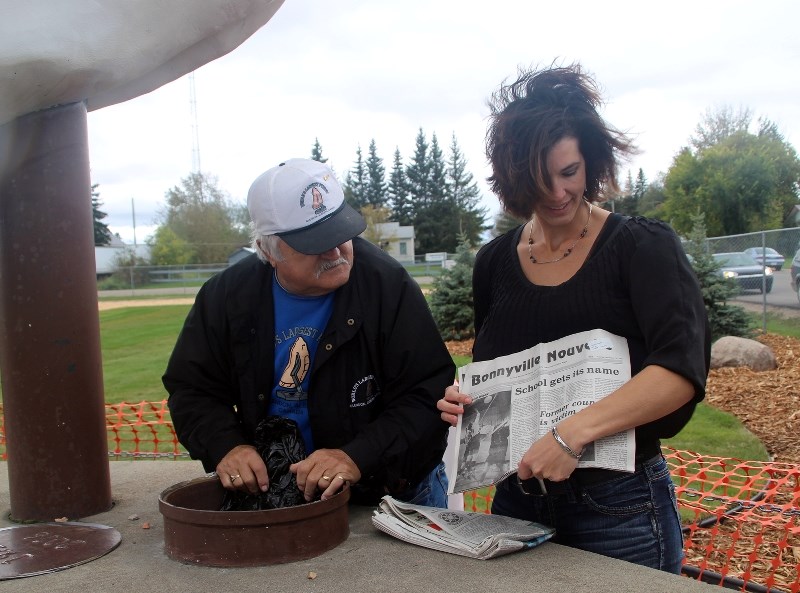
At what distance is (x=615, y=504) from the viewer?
83.1 inches

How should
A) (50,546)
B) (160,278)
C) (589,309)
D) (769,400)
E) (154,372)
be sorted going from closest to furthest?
(589,309), (50,546), (769,400), (154,372), (160,278)

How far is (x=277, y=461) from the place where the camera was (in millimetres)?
2439

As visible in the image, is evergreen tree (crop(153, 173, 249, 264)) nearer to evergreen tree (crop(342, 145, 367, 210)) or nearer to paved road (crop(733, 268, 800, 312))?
evergreen tree (crop(342, 145, 367, 210))

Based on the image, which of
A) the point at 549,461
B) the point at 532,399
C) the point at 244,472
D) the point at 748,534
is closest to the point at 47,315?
the point at 244,472

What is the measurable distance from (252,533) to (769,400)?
24.7ft

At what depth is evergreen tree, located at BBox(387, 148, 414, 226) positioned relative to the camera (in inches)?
2709

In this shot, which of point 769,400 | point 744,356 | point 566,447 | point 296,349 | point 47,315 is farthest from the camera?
point 744,356

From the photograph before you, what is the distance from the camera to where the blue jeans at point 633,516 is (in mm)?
2102

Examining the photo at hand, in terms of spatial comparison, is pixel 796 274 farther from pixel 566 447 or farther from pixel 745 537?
pixel 566 447

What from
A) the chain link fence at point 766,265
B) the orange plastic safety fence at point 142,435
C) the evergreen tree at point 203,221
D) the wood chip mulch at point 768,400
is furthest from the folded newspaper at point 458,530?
the evergreen tree at point 203,221

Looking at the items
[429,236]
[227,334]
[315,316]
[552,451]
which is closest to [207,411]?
[227,334]

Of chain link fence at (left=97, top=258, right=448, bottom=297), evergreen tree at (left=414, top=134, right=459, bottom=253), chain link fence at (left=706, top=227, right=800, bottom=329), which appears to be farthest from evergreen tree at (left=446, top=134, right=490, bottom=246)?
chain link fence at (left=706, top=227, right=800, bottom=329)

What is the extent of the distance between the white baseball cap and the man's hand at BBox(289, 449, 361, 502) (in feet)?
1.97

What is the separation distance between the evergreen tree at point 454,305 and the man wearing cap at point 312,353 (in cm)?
1145
